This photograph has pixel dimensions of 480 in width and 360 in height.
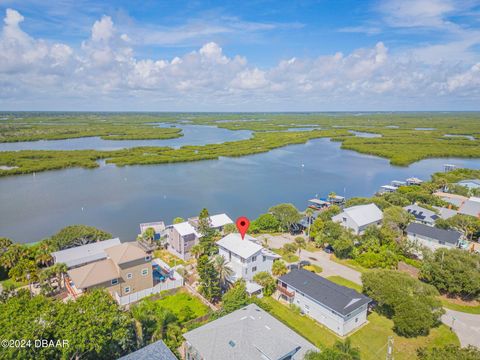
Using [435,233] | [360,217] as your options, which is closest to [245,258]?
[360,217]

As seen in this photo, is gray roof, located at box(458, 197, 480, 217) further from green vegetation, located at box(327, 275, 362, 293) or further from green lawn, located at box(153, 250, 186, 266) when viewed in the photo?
green lawn, located at box(153, 250, 186, 266)

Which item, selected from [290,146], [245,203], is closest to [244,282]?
[245,203]

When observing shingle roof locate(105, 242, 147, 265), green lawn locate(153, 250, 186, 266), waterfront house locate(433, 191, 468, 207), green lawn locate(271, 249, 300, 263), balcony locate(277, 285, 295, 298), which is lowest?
green lawn locate(153, 250, 186, 266)

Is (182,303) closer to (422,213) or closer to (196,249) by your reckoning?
(196,249)

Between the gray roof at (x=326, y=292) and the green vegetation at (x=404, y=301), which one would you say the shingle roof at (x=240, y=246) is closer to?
the gray roof at (x=326, y=292)

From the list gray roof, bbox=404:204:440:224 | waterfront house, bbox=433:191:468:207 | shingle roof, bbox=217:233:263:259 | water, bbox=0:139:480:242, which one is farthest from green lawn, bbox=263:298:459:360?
waterfront house, bbox=433:191:468:207

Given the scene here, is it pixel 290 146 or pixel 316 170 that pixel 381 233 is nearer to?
pixel 316 170
